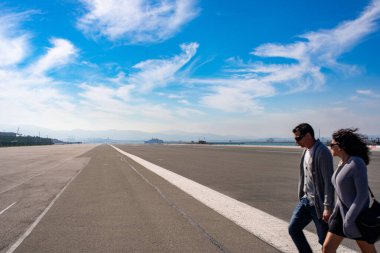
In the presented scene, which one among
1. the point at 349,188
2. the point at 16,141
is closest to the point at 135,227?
the point at 349,188

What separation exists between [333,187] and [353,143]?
614mm

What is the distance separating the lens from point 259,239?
6.21m

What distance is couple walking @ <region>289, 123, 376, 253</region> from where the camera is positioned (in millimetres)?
3480

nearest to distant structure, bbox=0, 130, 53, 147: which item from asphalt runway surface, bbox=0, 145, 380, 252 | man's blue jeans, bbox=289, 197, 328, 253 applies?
asphalt runway surface, bbox=0, 145, 380, 252

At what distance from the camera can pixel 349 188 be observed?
3.56 m

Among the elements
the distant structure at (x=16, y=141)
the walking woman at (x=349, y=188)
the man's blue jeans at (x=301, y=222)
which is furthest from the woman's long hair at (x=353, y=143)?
the distant structure at (x=16, y=141)

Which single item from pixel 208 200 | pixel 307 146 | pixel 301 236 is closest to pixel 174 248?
pixel 301 236

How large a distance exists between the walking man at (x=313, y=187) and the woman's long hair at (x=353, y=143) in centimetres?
39

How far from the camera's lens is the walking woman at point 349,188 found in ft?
11.3

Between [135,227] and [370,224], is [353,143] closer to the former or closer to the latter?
[370,224]

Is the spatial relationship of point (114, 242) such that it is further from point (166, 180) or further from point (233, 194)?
point (166, 180)

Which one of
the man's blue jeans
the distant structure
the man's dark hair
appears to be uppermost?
the distant structure

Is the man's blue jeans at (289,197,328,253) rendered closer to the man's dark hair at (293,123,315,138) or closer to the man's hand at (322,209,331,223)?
the man's hand at (322,209,331,223)

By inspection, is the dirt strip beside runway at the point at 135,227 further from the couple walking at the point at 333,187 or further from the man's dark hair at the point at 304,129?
the man's dark hair at the point at 304,129
